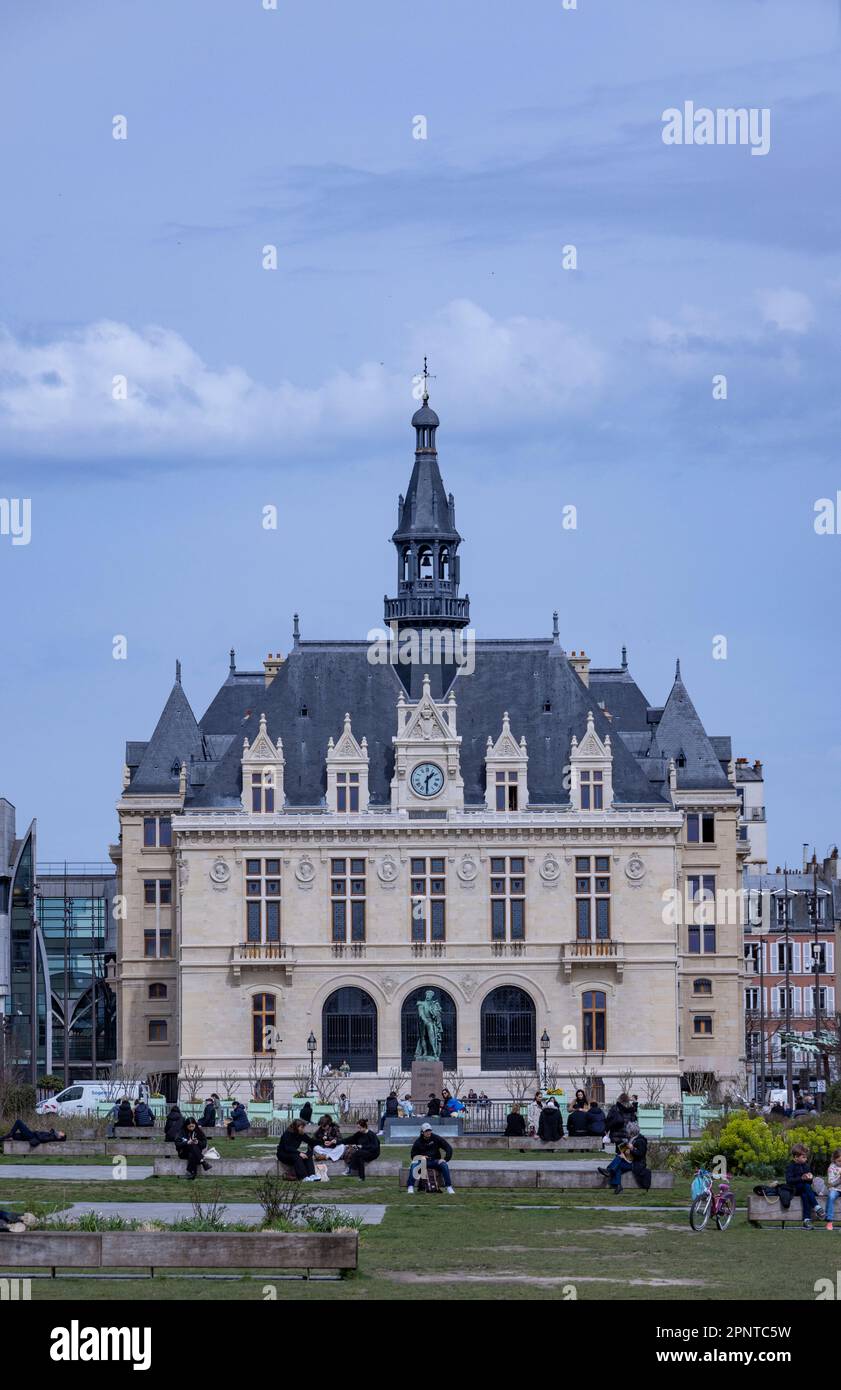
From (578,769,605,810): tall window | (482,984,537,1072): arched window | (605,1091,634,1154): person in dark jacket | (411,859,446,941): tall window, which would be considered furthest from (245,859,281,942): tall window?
(605,1091,634,1154): person in dark jacket

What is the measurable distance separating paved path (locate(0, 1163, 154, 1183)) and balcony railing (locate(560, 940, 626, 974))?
46.7 metres

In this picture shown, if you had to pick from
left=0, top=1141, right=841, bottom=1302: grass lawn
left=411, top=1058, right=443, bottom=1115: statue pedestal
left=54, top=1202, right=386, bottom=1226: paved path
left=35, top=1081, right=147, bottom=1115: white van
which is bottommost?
left=0, top=1141, right=841, bottom=1302: grass lawn

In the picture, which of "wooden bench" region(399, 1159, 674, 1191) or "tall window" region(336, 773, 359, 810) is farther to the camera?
Answer: "tall window" region(336, 773, 359, 810)

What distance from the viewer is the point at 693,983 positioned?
103 metres

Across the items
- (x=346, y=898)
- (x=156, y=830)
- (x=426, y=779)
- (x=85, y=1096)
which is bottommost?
(x=85, y=1096)

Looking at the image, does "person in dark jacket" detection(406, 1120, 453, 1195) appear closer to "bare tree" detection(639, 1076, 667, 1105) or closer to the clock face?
"bare tree" detection(639, 1076, 667, 1105)

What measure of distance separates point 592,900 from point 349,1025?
9.27 m

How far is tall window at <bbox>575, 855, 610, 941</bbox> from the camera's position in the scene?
3912 inches

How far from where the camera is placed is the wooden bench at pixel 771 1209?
129 ft

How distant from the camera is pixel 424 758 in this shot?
100 metres

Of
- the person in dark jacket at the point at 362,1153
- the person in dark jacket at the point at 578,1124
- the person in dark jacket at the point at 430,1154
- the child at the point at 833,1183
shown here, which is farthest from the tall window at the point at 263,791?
the child at the point at 833,1183

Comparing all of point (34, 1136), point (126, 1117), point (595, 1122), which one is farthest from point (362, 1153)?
point (126, 1117)

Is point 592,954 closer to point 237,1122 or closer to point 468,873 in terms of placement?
point 468,873
